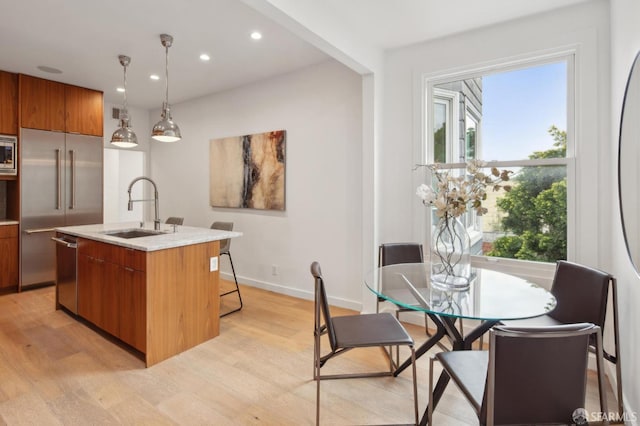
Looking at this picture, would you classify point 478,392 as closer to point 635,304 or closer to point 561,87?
point 635,304

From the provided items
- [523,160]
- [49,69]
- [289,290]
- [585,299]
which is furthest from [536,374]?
[49,69]

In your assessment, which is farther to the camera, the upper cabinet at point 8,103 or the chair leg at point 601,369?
the upper cabinet at point 8,103

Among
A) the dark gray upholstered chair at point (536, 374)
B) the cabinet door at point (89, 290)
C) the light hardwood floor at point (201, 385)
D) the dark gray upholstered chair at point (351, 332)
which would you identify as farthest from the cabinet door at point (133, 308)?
the dark gray upholstered chair at point (536, 374)

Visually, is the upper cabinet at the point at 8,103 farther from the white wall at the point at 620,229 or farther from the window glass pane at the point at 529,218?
the white wall at the point at 620,229

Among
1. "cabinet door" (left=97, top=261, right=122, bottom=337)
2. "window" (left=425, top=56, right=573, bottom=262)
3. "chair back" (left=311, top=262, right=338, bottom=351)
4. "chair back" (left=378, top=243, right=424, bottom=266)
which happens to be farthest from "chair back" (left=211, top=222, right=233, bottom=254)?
"window" (left=425, top=56, right=573, bottom=262)

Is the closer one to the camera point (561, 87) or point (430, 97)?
point (561, 87)

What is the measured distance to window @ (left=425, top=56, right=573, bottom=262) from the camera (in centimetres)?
270

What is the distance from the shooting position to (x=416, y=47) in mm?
3250

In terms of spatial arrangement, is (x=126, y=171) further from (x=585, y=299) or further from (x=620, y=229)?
(x=620, y=229)

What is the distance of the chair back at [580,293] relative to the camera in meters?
1.94

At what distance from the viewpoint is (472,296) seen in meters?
1.88

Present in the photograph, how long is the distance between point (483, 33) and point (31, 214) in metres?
5.51

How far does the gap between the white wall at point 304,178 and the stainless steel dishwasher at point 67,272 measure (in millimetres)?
1908

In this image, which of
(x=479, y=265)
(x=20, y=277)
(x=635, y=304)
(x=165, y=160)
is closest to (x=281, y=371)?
(x=479, y=265)
